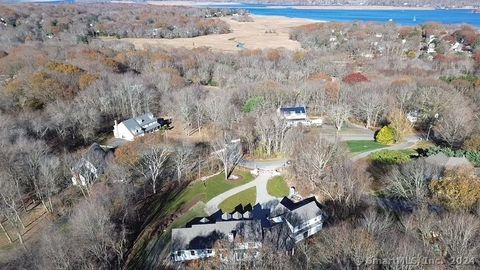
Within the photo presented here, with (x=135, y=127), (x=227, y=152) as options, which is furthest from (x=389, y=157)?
(x=135, y=127)

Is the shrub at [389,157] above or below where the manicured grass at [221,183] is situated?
above

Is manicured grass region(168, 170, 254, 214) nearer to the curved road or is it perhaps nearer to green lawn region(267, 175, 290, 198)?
the curved road

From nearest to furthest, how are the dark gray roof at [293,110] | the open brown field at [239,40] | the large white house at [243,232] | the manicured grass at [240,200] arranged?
the large white house at [243,232] → the manicured grass at [240,200] → the dark gray roof at [293,110] → the open brown field at [239,40]

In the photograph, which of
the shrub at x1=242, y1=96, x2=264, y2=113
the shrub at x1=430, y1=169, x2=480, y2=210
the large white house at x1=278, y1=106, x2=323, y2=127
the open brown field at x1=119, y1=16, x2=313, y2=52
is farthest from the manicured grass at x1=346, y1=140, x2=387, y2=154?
the open brown field at x1=119, y1=16, x2=313, y2=52

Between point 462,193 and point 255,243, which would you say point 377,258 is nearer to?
point 255,243

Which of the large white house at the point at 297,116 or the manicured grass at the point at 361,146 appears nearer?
the manicured grass at the point at 361,146

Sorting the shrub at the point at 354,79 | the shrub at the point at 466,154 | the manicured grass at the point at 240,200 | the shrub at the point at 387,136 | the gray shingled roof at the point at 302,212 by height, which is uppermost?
the shrub at the point at 354,79

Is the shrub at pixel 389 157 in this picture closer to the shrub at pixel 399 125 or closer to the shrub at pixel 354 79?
the shrub at pixel 399 125

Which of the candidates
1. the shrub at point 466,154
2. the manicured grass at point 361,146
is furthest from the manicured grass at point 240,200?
the shrub at point 466,154
